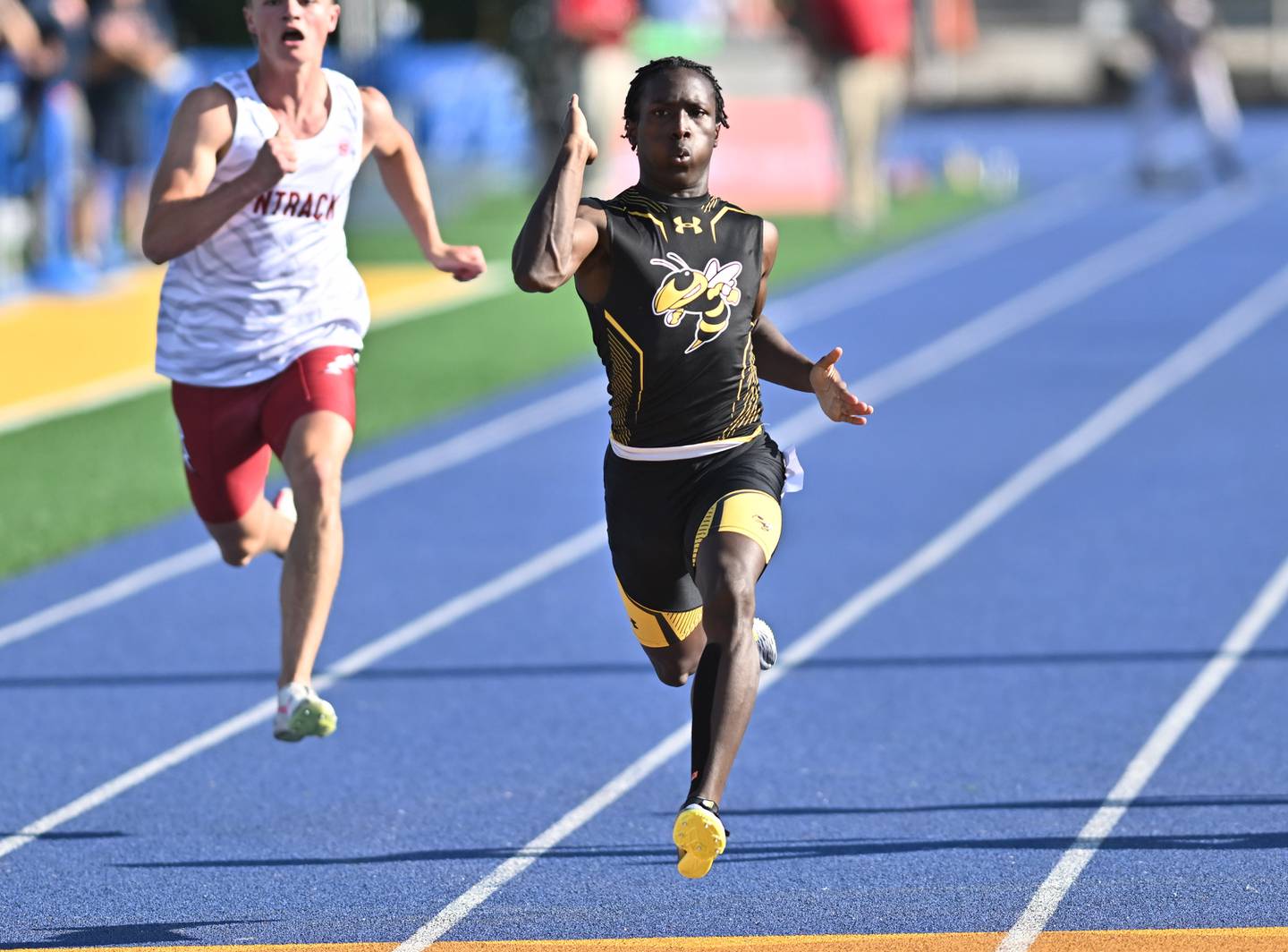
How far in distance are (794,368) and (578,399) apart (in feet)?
28.0

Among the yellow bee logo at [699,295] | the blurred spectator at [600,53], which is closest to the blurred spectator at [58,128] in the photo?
the blurred spectator at [600,53]

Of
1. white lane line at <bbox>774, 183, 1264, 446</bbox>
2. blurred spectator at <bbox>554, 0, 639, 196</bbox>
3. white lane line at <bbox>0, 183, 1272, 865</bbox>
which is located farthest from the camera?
blurred spectator at <bbox>554, 0, 639, 196</bbox>

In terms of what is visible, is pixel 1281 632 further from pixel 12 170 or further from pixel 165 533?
pixel 12 170

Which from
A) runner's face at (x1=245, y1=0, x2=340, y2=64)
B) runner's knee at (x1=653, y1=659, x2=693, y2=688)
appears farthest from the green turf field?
runner's knee at (x1=653, y1=659, x2=693, y2=688)

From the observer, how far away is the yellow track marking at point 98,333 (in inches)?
534

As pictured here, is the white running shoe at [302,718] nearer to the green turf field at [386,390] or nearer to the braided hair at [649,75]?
the braided hair at [649,75]

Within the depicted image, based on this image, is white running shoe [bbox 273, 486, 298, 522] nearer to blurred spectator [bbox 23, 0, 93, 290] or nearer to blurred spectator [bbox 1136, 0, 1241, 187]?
blurred spectator [bbox 23, 0, 93, 290]

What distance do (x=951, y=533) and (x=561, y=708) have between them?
3.16 m

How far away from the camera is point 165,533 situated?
1037 centimetres

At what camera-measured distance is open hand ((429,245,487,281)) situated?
6137 mm

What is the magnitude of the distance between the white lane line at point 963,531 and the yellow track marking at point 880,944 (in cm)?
9

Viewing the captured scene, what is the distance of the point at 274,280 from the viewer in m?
6.09

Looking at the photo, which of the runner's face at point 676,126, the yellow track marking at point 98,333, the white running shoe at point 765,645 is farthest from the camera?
the yellow track marking at point 98,333

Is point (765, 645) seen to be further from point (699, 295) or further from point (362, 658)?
point (362, 658)
